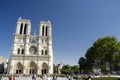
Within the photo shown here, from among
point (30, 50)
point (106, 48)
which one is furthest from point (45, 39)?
point (106, 48)

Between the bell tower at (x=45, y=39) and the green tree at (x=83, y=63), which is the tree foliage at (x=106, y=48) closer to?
the green tree at (x=83, y=63)

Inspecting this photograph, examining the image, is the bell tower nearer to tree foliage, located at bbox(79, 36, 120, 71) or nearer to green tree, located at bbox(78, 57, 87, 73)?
green tree, located at bbox(78, 57, 87, 73)

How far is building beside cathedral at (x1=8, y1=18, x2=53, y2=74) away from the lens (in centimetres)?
6047

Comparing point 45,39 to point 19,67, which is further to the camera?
point 45,39

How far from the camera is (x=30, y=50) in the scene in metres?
64.4

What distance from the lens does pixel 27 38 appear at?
63531 mm

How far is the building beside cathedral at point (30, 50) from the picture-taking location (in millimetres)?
60469

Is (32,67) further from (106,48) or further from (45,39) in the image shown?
(106,48)

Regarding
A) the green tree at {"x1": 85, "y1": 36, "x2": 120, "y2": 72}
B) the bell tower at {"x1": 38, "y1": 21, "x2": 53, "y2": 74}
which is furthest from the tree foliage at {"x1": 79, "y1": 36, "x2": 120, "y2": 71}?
the bell tower at {"x1": 38, "y1": 21, "x2": 53, "y2": 74}

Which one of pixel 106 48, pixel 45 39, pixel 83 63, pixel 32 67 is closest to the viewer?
pixel 106 48

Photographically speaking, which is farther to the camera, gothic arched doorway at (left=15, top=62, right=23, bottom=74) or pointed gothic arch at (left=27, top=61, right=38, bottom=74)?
pointed gothic arch at (left=27, top=61, right=38, bottom=74)

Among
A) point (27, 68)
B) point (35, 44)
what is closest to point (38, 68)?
point (27, 68)

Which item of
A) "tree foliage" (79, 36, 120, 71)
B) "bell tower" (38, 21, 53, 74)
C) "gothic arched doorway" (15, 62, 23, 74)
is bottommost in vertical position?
"gothic arched doorway" (15, 62, 23, 74)

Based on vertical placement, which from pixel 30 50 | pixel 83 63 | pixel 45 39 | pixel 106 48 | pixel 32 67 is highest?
pixel 45 39
